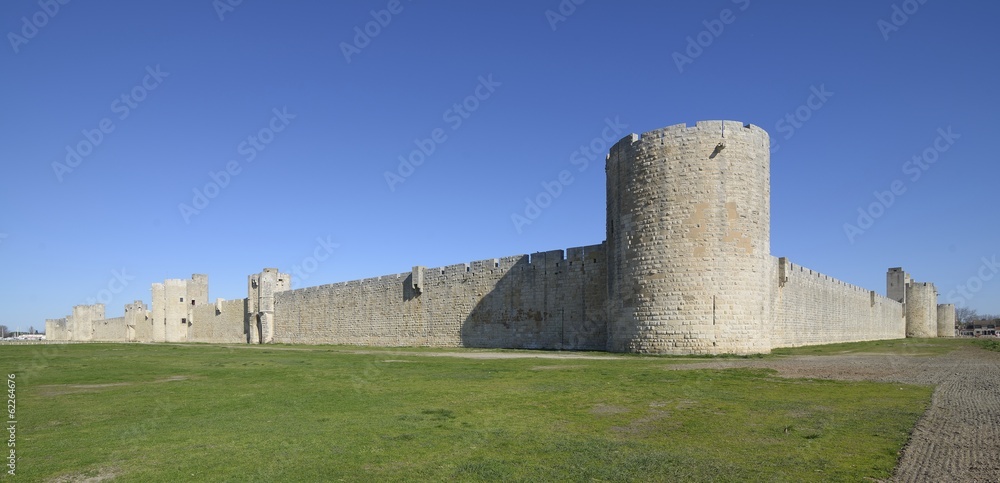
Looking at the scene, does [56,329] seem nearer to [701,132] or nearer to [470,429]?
[701,132]

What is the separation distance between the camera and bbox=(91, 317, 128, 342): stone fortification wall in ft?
230

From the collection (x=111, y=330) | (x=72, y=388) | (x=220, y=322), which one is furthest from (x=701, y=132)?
(x=111, y=330)

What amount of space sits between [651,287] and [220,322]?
45.0m

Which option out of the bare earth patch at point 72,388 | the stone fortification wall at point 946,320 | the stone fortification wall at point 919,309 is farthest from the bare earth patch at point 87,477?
the stone fortification wall at point 946,320

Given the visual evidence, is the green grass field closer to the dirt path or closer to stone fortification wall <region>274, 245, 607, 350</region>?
the dirt path

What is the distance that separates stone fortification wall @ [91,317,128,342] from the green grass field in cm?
6732

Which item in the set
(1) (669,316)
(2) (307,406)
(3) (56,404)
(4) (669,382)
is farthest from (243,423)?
(1) (669,316)

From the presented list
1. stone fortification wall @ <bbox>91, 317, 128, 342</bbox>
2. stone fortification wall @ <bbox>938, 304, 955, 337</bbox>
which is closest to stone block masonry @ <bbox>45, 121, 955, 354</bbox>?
stone fortification wall @ <bbox>938, 304, 955, 337</bbox>

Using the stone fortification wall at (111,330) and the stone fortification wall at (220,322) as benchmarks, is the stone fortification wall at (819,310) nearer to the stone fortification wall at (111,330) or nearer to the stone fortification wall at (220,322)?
the stone fortification wall at (220,322)

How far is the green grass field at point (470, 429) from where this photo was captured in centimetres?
521

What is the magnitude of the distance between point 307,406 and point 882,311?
51394 mm

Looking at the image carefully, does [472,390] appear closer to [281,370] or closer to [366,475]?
[366,475]

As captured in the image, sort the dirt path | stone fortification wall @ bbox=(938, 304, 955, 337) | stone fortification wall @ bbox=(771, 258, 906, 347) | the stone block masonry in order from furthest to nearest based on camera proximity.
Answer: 1. stone fortification wall @ bbox=(938, 304, 955, 337)
2. stone fortification wall @ bbox=(771, 258, 906, 347)
3. the stone block masonry
4. the dirt path

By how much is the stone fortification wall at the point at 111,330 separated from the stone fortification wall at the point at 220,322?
1651cm
